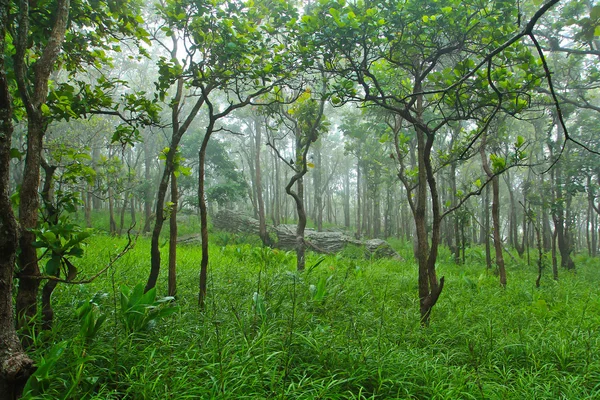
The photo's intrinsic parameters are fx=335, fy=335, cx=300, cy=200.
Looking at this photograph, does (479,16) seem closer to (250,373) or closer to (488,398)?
(488,398)

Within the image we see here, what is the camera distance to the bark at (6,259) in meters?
1.59

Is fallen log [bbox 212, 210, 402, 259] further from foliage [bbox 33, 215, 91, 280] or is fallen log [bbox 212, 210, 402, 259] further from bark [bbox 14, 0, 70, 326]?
foliage [bbox 33, 215, 91, 280]

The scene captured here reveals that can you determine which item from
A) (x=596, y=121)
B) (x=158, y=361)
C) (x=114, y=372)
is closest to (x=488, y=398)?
(x=158, y=361)

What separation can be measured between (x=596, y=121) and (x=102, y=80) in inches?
511

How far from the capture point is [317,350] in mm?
2508

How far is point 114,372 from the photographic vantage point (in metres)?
2.03

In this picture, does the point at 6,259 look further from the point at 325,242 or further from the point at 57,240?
Result: the point at 325,242

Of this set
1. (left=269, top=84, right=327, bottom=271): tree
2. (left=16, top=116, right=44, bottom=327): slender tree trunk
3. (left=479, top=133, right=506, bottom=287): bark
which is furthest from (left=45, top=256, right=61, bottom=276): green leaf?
(left=479, top=133, right=506, bottom=287): bark

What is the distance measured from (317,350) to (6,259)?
6.48 ft

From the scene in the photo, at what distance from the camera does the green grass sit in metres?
2.04

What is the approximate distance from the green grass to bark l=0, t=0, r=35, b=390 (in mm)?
230

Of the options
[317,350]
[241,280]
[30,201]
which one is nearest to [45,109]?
[30,201]

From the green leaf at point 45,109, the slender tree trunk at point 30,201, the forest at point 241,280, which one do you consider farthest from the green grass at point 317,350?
the green leaf at point 45,109

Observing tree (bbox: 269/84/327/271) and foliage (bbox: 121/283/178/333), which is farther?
tree (bbox: 269/84/327/271)
